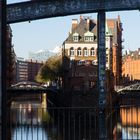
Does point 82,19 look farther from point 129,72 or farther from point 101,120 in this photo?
point 101,120

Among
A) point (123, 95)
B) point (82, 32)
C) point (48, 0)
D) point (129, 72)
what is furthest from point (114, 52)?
point (48, 0)

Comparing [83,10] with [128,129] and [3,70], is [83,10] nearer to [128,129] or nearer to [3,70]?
[3,70]

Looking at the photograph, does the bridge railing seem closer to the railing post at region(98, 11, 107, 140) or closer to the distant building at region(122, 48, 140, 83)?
the railing post at region(98, 11, 107, 140)

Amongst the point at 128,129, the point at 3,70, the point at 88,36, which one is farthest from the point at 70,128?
the point at 88,36

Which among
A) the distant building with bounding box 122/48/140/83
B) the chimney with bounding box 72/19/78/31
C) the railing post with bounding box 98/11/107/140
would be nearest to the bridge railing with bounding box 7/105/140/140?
the railing post with bounding box 98/11/107/140

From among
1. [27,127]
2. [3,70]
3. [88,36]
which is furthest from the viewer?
[88,36]

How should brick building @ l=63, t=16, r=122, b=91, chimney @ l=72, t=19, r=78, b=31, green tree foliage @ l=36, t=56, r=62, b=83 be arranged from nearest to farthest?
brick building @ l=63, t=16, r=122, b=91, green tree foliage @ l=36, t=56, r=62, b=83, chimney @ l=72, t=19, r=78, b=31

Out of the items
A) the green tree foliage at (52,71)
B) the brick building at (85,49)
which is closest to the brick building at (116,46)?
the brick building at (85,49)

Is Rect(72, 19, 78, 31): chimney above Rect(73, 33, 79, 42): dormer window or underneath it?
above

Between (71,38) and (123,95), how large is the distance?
2826cm

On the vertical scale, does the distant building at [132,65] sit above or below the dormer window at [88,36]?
below

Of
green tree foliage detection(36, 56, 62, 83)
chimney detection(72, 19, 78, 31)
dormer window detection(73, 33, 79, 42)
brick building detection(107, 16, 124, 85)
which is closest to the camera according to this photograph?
green tree foliage detection(36, 56, 62, 83)

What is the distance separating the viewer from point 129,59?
16525 centimetres

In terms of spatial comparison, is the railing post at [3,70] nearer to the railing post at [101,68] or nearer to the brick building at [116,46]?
the railing post at [101,68]
